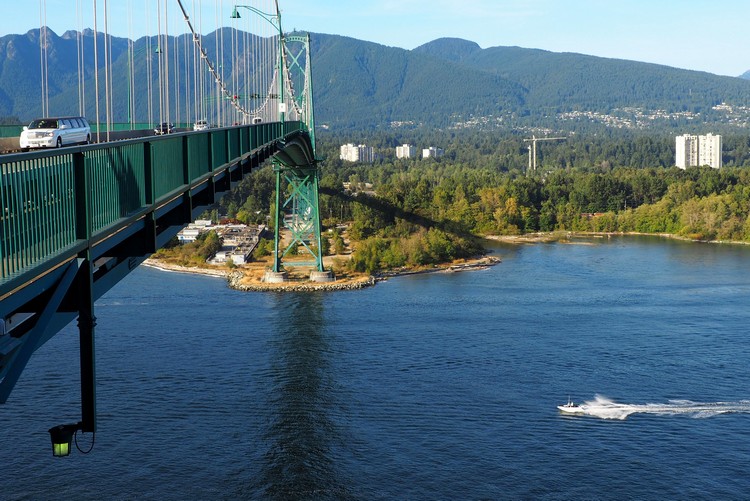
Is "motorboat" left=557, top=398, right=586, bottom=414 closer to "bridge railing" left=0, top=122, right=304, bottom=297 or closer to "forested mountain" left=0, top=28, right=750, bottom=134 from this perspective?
"bridge railing" left=0, top=122, right=304, bottom=297

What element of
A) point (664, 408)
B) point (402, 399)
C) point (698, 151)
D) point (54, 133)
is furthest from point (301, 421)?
point (698, 151)

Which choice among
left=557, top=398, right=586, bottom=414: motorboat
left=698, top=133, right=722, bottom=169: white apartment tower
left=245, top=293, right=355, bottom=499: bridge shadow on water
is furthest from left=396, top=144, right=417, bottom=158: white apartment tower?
left=557, top=398, right=586, bottom=414: motorboat

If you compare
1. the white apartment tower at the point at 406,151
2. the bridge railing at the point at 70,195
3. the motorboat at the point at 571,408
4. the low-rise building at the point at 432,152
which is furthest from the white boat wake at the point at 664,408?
the white apartment tower at the point at 406,151

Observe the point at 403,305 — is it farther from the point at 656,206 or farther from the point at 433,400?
the point at 656,206

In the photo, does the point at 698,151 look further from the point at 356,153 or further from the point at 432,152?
the point at 356,153

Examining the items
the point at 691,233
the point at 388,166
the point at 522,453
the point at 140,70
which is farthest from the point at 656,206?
the point at 140,70

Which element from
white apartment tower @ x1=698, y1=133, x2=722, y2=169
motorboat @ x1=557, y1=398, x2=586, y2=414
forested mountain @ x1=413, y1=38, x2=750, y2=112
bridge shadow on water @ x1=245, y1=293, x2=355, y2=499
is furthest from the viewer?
forested mountain @ x1=413, y1=38, x2=750, y2=112

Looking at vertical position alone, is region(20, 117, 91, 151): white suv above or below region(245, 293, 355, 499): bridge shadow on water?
above
